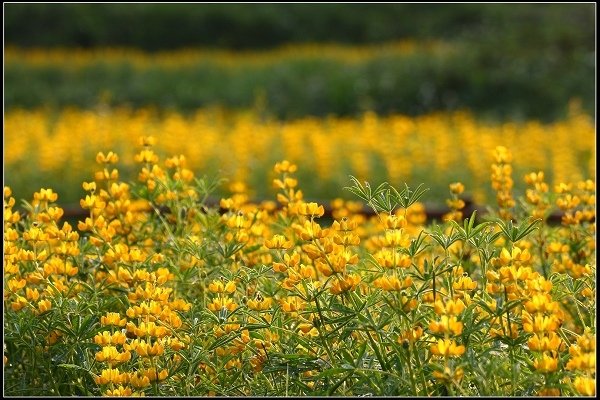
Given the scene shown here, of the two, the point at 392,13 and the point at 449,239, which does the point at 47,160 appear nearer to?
the point at 449,239

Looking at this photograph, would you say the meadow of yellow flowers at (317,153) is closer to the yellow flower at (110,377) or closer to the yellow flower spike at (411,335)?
the yellow flower spike at (411,335)

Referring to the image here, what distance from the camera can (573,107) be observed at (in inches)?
380

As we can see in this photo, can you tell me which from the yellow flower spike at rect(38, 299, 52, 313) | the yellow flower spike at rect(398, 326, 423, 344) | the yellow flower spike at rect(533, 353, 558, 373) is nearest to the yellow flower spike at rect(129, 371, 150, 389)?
the yellow flower spike at rect(38, 299, 52, 313)

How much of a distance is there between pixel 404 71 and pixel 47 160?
5.96m

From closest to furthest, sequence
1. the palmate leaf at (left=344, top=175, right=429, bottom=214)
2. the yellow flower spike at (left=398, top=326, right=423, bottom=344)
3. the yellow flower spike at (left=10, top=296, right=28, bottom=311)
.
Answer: the yellow flower spike at (left=398, top=326, right=423, bottom=344)
the palmate leaf at (left=344, top=175, right=429, bottom=214)
the yellow flower spike at (left=10, top=296, right=28, bottom=311)

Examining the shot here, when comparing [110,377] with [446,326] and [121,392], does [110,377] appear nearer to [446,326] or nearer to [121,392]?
[121,392]

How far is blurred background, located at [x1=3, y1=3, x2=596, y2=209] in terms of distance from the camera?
7.90m

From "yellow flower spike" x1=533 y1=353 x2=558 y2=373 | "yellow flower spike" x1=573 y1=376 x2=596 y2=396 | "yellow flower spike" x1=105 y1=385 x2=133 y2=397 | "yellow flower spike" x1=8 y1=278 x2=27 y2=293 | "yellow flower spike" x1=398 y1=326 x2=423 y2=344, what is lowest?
"yellow flower spike" x1=105 y1=385 x2=133 y2=397

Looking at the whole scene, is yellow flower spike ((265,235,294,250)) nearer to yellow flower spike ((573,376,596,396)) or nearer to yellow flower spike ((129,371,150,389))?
yellow flower spike ((129,371,150,389))

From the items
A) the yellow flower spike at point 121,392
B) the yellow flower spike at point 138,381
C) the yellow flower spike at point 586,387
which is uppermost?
the yellow flower spike at point 586,387

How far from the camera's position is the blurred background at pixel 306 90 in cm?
790

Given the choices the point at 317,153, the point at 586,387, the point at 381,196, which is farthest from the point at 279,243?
the point at 317,153

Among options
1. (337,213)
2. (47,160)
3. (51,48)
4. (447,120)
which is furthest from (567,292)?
(51,48)

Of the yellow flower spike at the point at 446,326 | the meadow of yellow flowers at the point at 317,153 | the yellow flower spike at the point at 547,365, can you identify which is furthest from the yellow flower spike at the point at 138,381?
the meadow of yellow flowers at the point at 317,153
